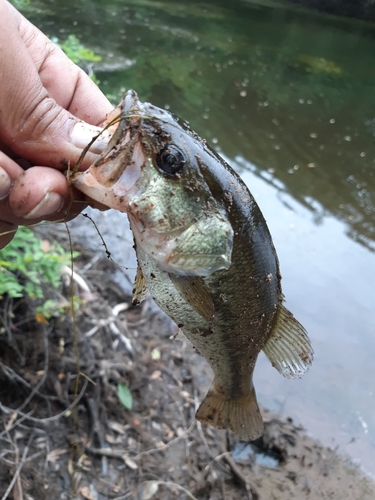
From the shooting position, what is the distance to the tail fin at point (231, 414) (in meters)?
2.19

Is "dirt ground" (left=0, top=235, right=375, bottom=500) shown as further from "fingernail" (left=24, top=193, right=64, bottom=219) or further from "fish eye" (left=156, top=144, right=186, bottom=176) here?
"fish eye" (left=156, top=144, right=186, bottom=176)

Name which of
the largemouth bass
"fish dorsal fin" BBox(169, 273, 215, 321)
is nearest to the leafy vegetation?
the largemouth bass

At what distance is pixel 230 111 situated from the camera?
987 centimetres

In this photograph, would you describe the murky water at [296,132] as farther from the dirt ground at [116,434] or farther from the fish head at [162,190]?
the fish head at [162,190]

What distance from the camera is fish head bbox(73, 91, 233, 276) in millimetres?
1459

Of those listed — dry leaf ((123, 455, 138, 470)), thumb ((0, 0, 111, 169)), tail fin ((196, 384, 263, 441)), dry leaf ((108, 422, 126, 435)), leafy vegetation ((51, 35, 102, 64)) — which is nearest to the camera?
thumb ((0, 0, 111, 169))

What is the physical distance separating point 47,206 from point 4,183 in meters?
0.17

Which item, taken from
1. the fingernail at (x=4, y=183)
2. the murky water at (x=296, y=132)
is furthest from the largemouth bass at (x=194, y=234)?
the murky water at (x=296, y=132)

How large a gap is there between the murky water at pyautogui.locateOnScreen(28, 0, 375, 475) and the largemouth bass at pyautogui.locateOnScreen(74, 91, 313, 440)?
8.08ft

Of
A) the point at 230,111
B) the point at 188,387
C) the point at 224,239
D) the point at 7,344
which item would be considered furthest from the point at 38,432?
the point at 230,111

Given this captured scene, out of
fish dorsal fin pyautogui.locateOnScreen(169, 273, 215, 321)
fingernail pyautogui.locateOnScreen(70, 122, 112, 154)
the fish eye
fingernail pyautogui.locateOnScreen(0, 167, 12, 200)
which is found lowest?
fish dorsal fin pyautogui.locateOnScreen(169, 273, 215, 321)

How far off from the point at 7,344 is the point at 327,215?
Result: 543 cm

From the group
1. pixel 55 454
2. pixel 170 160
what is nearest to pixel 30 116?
pixel 170 160

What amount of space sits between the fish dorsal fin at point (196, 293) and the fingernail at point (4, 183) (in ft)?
2.26
